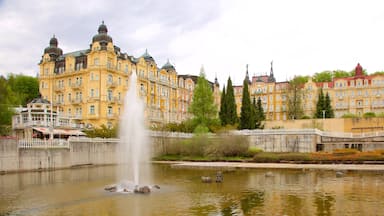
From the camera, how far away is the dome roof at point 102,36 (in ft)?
224

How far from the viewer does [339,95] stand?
3900 inches

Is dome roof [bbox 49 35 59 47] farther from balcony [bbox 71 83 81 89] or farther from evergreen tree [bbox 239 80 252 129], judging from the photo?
evergreen tree [bbox 239 80 252 129]

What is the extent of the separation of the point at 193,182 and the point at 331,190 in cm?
949

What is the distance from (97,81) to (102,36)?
25.6 feet

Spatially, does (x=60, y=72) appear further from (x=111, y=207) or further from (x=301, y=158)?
(x=111, y=207)

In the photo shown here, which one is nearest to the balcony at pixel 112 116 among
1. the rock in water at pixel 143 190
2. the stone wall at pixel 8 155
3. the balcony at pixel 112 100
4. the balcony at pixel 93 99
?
the balcony at pixel 112 100

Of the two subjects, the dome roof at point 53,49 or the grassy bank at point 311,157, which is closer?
the grassy bank at point 311,157

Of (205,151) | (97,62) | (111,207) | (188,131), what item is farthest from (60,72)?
(111,207)

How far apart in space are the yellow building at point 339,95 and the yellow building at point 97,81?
33.5 meters

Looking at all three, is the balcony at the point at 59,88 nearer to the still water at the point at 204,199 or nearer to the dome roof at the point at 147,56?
the dome roof at the point at 147,56

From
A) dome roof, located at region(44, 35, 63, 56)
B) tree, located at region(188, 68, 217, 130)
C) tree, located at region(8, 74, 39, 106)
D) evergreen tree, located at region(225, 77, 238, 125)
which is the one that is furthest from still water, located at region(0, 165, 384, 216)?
tree, located at region(8, 74, 39, 106)

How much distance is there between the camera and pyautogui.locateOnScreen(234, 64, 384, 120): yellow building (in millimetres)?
95438

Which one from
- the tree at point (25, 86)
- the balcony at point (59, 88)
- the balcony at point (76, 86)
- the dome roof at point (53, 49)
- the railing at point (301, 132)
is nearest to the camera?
the railing at point (301, 132)

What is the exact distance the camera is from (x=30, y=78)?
9075 centimetres
